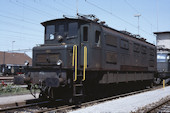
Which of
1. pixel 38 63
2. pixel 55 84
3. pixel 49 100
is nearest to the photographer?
pixel 55 84

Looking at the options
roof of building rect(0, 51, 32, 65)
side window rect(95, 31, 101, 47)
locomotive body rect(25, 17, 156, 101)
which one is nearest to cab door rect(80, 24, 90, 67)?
locomotive body rect(25, 17, 156, 101)

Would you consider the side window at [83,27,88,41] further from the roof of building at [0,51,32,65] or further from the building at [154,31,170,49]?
the roof of building at [0,51,32,65]

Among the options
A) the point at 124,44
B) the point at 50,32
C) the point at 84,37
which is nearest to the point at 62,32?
the point at 50,32

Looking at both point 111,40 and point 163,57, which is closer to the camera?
point 111,40

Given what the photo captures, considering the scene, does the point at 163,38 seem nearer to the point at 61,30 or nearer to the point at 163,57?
the point at 163,57

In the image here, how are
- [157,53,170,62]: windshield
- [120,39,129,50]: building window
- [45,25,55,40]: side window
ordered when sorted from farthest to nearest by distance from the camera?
1. [157,53,170,62]: windshield
2. [120,39,129,50]: building window
3. [45,25,55,40]: side window

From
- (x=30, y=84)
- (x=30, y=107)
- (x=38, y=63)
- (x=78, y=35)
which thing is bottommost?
(x=30, y=107)

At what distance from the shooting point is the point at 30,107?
913cm

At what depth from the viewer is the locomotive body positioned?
354 inches

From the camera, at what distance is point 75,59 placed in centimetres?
908

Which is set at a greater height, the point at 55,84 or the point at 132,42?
the point at 132,42

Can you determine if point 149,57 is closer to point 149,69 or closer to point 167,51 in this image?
point 149,69

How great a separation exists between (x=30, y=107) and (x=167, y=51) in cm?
1838

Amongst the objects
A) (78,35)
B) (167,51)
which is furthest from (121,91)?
(167,51)
